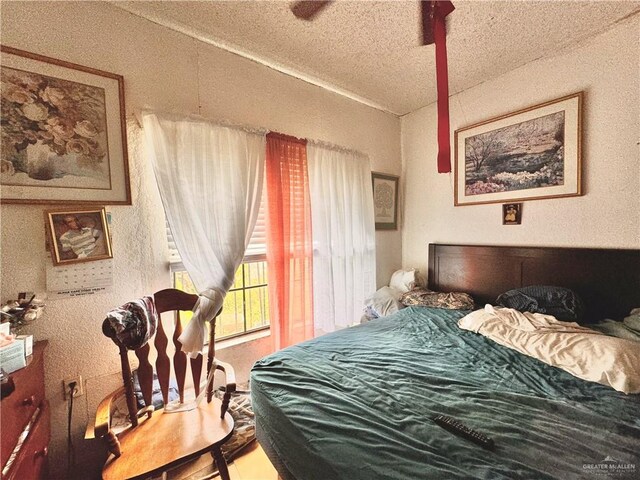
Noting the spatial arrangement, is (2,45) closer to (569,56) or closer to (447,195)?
(447,195)

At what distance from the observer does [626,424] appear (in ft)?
2.98

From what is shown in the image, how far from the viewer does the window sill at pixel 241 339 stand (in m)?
1.96

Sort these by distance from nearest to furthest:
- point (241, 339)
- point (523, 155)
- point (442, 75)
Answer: point (442, 75) → point (241, 339) → point (523, 155)

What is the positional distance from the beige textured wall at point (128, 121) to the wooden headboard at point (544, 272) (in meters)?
1.92

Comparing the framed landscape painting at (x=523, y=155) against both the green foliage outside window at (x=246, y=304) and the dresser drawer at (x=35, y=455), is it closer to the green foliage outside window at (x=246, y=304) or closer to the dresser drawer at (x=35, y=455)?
the green foliage outside window at (x=246, y=304)

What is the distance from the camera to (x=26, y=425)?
3.21 feet

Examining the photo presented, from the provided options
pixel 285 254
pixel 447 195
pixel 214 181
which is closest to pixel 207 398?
pixel 285 254

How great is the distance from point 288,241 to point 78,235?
1244mm

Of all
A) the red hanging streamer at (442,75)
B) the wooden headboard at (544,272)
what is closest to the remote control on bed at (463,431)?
the red hanging streamer at (442,75)

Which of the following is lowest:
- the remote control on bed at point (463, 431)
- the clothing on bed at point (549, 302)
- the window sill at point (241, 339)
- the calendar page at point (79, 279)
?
the window sill at point (241, 339)

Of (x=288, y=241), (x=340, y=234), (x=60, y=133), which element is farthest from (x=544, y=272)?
(x=60, y=133)

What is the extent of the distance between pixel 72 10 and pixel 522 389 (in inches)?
114

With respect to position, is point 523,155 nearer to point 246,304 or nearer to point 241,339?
point 246,304

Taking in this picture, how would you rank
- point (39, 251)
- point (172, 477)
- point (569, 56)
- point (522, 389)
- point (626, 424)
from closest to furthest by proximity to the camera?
point (626, 424), point (522, 389), point (39, 251), point (172, 477), point (569, 56)
